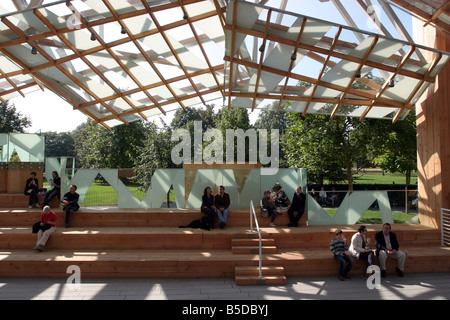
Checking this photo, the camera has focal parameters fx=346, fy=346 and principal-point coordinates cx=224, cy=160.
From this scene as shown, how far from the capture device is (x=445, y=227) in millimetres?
11305

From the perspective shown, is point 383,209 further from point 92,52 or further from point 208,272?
point 92,52

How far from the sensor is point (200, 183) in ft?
42.4

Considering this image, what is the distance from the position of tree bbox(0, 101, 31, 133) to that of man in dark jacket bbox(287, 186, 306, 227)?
44.2 m

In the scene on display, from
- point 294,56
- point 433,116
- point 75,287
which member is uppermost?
point 294,56

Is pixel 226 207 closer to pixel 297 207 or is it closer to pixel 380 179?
pixel 297 207

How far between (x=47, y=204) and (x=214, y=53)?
8.26 m

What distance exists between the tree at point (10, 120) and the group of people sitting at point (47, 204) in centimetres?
3701

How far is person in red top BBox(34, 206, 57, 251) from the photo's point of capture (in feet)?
32.5

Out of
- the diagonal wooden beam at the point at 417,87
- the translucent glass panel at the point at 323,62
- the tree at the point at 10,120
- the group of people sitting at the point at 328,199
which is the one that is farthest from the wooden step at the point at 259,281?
the tree at the point at 10,120

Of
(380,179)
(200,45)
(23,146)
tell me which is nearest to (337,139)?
(200,45)

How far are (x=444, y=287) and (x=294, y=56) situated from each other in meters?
7.35

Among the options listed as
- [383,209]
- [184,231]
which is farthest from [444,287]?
[184,231]

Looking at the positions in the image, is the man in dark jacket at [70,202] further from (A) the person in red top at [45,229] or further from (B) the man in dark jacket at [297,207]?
(B) the man in dark jacket at [297,207]

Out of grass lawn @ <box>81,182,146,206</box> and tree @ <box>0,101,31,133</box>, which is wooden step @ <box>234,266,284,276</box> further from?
tree @ <box>0,101,31,133</box>
